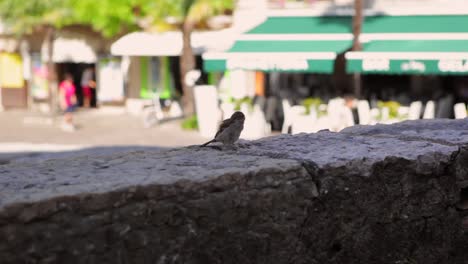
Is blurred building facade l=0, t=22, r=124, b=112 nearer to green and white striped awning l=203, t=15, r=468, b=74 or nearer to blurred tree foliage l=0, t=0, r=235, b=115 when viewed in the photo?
blurred tree foliage l=0, t=0, r=235, b=115

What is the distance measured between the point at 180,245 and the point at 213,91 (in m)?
17.4

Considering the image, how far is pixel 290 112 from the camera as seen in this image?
62.4 feet

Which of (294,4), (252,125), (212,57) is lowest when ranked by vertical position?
(252,125)

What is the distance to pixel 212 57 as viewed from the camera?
18.8 meters

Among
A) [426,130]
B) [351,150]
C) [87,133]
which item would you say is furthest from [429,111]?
[351,150]

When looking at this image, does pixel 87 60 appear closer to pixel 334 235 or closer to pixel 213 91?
pixel 213 91

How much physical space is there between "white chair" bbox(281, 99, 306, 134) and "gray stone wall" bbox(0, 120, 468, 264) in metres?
14.9

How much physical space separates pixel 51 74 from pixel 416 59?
14.7m

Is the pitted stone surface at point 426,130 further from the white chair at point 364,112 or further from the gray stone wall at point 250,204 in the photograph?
the white chair at point 364,112

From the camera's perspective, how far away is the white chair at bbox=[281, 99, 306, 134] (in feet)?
61.4

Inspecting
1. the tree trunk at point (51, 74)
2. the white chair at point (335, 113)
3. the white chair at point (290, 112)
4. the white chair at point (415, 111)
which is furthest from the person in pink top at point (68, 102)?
the white chair at point (415, 111)

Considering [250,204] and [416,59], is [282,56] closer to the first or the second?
[416,59]

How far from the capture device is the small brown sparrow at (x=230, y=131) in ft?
12.2

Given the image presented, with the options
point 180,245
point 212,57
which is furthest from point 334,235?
point 212,57
